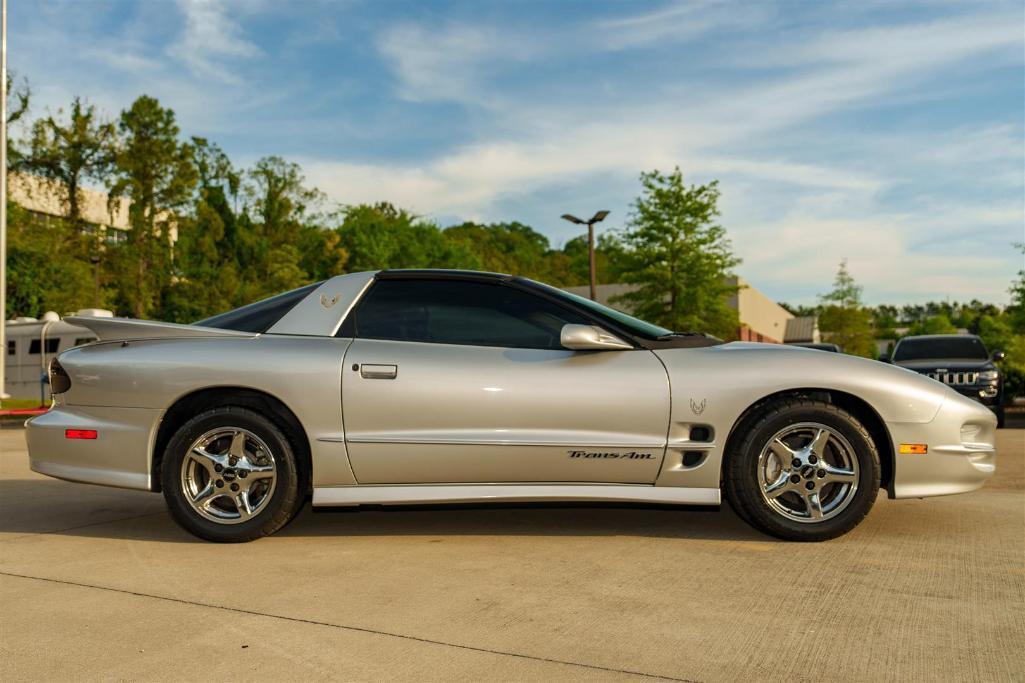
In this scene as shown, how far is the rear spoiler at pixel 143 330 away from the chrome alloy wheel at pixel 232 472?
1.84 feet

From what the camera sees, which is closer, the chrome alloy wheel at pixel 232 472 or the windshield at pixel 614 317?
the chrome alloy wheel at pixel 232 472

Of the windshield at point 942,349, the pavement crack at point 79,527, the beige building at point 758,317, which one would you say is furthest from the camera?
the beige building at point 758,317

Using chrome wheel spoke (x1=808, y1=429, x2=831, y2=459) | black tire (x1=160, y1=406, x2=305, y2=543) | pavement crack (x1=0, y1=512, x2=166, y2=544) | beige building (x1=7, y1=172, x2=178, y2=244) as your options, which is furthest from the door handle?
beige building (x1=7, y1=172, x2=178, y2=244)

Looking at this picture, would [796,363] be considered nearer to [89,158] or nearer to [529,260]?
[89,158]

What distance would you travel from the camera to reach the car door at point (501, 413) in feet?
14.5

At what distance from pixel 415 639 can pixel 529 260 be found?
111283 millimetres

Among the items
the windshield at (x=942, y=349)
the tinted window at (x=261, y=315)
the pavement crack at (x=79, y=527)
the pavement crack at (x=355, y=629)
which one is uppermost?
the tinted window at (x=261, y=315)

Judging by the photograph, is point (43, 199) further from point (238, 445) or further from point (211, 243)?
point (238, 445)

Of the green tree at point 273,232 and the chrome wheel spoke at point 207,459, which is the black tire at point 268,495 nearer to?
the chrome wheel spoke at point 207,459

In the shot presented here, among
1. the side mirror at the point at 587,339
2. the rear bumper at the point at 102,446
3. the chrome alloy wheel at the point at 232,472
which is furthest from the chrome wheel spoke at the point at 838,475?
the rear bumper at the point at 102,446

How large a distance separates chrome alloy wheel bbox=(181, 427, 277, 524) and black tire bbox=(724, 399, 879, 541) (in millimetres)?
2422

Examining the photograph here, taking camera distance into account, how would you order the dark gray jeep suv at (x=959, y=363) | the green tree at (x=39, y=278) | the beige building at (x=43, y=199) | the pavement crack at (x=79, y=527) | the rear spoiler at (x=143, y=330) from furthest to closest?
the beige building at (x=43, y=199)
the green tree at (x=39, y=278)
the dark gray jeep suv at (x=959, y=363)
the pavement crack at (x=79, y=527)
the rear spoiler at (x=143, y=330)

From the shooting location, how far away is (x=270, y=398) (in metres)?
4.61

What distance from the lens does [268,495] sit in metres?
4.55
